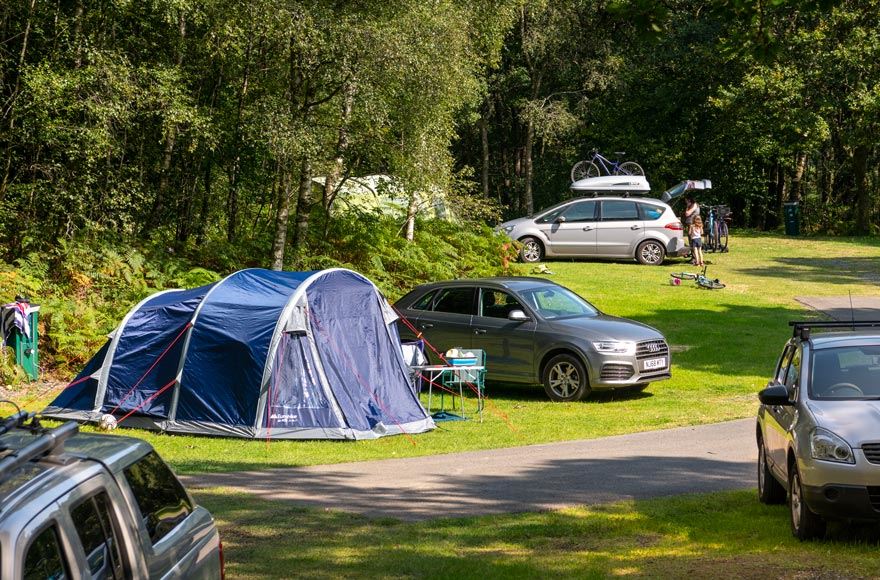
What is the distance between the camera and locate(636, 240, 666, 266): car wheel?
29938 mm

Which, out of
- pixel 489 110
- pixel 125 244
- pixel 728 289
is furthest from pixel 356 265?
pixel 489 110

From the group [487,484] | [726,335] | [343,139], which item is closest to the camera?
[487,484]

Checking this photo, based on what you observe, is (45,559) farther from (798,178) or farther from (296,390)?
(798,178)

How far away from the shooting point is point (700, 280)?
25891mm

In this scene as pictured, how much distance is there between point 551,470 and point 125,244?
39.9 feet

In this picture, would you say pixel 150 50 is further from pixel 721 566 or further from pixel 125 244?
pixel 721 566

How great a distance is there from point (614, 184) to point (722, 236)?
381cm

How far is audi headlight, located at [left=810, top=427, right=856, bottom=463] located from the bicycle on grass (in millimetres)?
18278

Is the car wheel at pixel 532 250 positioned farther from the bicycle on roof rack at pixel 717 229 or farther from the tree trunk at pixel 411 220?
the bicycle on roof rack at pixel 717 229

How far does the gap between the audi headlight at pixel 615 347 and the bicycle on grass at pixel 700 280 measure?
10.1 metres

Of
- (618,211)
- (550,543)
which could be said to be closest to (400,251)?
(618,211)

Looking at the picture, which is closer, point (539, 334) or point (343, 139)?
point (539, 334)

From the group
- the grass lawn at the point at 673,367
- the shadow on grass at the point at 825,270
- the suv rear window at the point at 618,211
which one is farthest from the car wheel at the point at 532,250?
the shadow on grass at the point at 825,270

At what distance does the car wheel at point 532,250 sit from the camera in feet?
99.7
